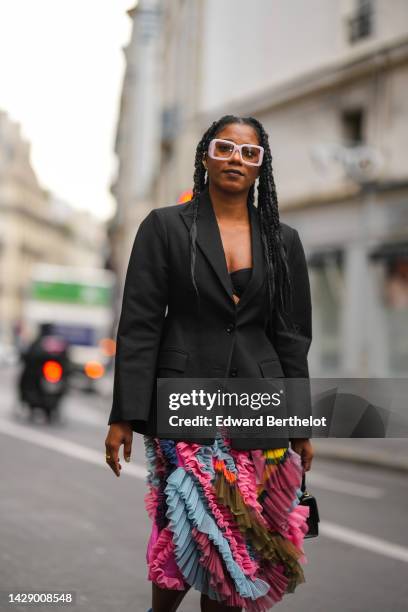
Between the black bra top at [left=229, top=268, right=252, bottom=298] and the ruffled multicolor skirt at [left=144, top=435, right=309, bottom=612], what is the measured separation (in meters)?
0.46

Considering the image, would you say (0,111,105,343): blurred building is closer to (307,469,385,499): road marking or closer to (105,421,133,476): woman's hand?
(307,469,385,499): road marking

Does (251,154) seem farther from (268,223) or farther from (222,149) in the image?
(268,223)

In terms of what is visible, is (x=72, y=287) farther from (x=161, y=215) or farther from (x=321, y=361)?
(x=161, y=215)

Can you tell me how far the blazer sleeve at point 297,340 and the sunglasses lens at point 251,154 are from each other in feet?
0.96

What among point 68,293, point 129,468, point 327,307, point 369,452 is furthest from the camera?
point 68,293

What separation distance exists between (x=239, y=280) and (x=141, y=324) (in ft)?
1.10

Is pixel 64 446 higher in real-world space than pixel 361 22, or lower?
lower

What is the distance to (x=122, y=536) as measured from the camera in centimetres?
636

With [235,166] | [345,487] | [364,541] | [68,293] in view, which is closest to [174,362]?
[235,166]

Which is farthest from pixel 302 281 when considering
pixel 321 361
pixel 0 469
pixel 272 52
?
pixel 272 52

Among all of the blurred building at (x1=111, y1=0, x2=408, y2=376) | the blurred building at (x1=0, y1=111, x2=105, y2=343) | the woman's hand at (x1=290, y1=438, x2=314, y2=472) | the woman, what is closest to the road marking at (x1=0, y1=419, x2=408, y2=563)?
the woman's hand at (x1=290, y1=438, x2=314, y2=472)

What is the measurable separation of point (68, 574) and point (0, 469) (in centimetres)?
455

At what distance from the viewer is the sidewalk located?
11602 mm

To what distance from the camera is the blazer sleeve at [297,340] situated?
330 centimetres
